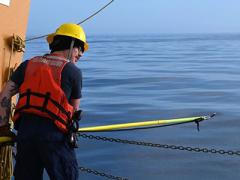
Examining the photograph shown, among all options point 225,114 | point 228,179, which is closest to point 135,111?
point 225,114

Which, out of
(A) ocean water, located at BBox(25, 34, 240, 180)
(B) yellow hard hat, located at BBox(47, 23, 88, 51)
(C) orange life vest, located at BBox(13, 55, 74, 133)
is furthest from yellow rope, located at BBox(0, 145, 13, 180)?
(A) ocean water, located at BBox(25, 34, 240, 180)

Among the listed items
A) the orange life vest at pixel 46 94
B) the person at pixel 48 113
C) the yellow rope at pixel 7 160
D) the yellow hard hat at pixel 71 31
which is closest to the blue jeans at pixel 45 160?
the person at pixel 48 113

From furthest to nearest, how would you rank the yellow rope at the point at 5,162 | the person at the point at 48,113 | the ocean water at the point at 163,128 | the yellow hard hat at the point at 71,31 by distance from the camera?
the ocean water at the point at 163,128 → the yellow rope at the point at 5,162 → the yellow hard hat at the point at 71,31 → the person at the point at 48,113

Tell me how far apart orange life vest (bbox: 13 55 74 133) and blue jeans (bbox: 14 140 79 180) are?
180 mm

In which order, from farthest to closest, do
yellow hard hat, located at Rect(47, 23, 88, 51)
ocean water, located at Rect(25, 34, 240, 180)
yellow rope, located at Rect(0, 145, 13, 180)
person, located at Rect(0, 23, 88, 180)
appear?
ocean water, located at Rect(25, 34, 240, 180)
yellow rope, located at Rect(0, 145, 13, 180)
yellow hard hat, located at Rect(47, 23, 88, 51)
person, located at Rect(0, 23, 88, 180)

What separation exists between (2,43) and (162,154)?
477 cm

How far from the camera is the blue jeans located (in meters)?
3.98

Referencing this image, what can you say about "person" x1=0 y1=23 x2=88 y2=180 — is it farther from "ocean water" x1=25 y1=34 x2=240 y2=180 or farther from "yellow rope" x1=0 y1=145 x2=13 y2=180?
"ocean water" x1=25 y1=34 x2=240 y2=180

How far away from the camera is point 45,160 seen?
13.2 feet

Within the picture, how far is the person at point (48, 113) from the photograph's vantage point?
397 cm

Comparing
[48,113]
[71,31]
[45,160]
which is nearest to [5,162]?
Result: [45,160]

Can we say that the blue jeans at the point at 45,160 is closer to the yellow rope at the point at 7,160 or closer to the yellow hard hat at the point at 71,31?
the yellow rope at the point at 7,160

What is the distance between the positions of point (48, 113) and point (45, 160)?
1.30 ft

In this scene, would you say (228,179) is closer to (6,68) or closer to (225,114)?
(6,68)
